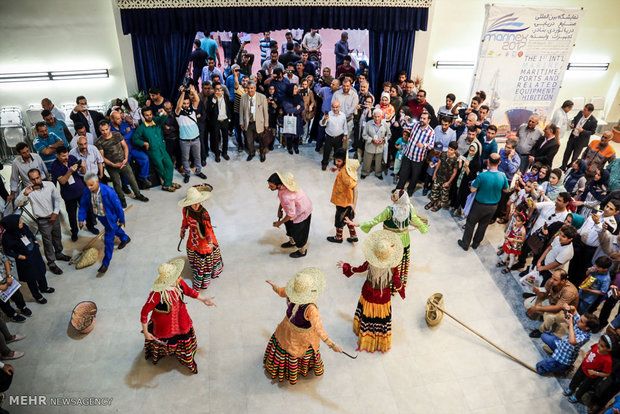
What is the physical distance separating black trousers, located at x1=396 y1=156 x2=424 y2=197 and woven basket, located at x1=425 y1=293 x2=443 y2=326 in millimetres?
2811

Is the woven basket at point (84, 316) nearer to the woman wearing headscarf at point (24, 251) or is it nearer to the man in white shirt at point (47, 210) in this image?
the woman wearing headscarf at point (24, 251)

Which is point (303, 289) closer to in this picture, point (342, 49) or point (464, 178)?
point (464, 178)

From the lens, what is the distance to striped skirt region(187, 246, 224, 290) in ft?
18.1

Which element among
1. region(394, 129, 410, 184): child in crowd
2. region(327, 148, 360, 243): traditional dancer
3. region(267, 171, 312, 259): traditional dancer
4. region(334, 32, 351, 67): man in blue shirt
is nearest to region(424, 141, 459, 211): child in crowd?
region(394, 129, 410, 184): child in crowd

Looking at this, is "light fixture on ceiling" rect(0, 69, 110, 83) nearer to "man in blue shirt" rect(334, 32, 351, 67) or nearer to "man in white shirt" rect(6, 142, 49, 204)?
"man in white shirt" rect(6, 142, 49, 204)

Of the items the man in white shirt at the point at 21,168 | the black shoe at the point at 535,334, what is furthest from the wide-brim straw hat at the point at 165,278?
the black shoe at the point at 535,334

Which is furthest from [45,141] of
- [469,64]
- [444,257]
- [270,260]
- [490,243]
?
[469,64]

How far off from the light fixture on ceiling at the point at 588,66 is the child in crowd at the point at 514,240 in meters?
6.53

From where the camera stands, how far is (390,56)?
947cm

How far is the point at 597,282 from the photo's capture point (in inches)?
194

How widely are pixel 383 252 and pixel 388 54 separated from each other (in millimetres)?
6465

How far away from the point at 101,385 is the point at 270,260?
261cm

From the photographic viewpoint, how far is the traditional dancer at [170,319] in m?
4.06

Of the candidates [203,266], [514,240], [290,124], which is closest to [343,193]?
[203,266]
